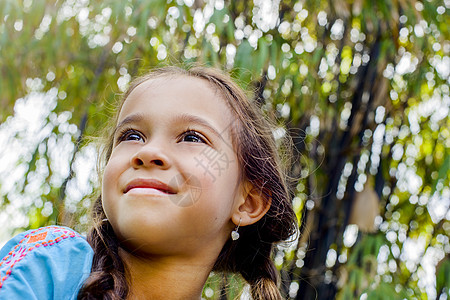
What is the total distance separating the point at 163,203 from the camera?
80cm

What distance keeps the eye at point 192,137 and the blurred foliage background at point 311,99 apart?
73cm

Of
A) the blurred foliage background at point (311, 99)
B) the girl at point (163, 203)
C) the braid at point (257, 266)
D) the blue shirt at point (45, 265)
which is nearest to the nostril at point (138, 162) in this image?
the girl at point (163, 203)

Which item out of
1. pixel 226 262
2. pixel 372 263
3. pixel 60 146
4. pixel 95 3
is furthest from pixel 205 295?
pixel 95 3

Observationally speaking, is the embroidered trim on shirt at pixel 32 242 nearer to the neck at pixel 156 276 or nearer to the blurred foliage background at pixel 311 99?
the neck at pixel 156 276

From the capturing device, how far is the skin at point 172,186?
81cm

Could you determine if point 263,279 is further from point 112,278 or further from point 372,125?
point 372,125

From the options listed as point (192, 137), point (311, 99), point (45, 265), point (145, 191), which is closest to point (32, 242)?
point (45, 265)

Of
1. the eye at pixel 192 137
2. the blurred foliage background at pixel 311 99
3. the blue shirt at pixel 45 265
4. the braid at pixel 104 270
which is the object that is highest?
the eye at pixel 192 137

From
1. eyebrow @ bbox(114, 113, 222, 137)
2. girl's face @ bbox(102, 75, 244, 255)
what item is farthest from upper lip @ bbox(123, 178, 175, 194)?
eyebrow @ bbox(114, 113, 222, 137)

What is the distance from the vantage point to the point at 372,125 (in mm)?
1895

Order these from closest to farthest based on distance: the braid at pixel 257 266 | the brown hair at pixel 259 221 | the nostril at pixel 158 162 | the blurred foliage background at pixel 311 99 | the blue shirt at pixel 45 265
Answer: the blue shirt at pixel 45 265 < the nostril at pixel 158 162 < the brown hair at pixel 259 221 < the braid at pixel 257 266 < the blurred foliage background at pixel 311 99

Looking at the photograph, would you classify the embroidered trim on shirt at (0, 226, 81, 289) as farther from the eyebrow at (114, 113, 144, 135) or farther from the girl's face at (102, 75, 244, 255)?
the eyebrow at (114, 113, 144, 135)

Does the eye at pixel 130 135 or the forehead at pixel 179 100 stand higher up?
the forehead at pixel 179 100

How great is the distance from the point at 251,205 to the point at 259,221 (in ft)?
0.29
